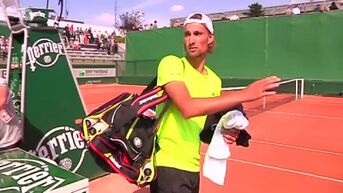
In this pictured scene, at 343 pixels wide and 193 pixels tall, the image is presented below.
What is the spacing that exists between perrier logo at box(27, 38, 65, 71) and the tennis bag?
1924 millimetres

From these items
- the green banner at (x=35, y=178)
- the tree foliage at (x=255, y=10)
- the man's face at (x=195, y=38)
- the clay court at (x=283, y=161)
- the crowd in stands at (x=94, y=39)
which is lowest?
the clay court at (x=283, y=161)

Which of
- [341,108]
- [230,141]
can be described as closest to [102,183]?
[230,141]

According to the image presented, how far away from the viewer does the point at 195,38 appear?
6.35 feet

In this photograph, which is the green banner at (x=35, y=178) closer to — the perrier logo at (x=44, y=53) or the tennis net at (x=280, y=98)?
the perrier logo at (x=44, y=53)

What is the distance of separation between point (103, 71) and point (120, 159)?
70.3 feet

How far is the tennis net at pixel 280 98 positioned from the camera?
1202 cm

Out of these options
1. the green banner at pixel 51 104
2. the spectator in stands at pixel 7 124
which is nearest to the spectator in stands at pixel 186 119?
the spectator in stands at pixel 7 124

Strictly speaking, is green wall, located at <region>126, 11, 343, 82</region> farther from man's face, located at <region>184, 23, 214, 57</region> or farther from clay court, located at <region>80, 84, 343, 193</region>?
man's face, located at <region>184, 23, 214, 57</region>

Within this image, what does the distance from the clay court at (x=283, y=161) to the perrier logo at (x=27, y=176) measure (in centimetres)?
269

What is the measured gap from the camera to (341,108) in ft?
42.1

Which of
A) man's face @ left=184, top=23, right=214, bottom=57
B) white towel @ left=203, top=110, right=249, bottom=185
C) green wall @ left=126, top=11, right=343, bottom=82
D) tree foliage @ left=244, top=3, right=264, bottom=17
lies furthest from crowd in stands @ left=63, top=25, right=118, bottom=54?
white towel @ left=203, top=110, right=249, bottom=185

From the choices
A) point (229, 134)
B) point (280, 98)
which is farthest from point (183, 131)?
point (280, 98)

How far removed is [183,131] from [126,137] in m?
0.29

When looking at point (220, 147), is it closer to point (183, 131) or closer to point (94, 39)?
point (183, 131)
